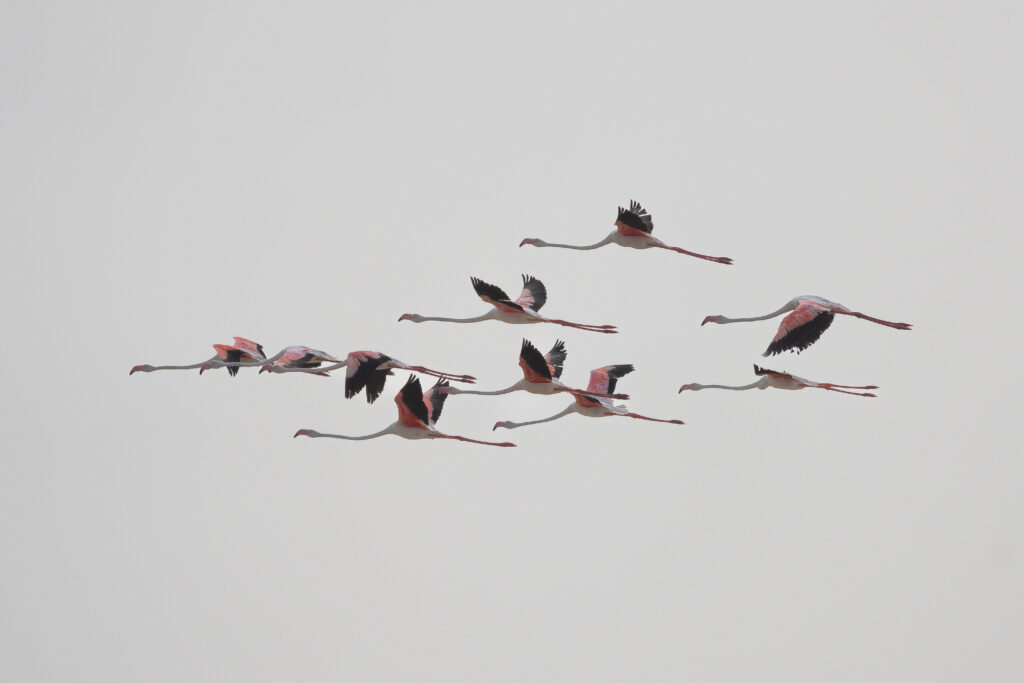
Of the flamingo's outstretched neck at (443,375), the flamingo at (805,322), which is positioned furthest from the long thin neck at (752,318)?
the flamingo's outstretched neck at (443,375)

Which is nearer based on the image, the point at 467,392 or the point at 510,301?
the point at 510,301

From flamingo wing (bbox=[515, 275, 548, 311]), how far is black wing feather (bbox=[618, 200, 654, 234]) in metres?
2.97

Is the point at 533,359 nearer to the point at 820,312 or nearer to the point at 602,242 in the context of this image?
the point at 602,242

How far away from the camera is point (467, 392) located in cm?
3562

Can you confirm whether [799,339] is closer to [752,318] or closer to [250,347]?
[752,318]

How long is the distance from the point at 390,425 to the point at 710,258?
6258mm

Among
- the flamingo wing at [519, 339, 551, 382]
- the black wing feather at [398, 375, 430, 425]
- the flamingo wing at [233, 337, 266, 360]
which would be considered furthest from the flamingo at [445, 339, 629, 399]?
the flamingo wing at [233, 337, 266, 360]

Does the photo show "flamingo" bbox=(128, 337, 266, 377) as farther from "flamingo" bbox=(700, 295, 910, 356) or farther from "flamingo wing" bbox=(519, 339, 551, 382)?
"flamingo" bbox=(700, 295, 910, 356)

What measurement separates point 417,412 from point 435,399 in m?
1.71

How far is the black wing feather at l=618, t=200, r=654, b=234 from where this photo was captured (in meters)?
32.8

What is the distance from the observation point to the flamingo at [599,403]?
34.7 metres

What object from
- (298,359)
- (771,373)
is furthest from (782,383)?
(298,359)

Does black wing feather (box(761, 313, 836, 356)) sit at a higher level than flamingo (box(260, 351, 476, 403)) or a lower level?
higher

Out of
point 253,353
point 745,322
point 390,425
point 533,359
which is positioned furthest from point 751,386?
point 253,353
